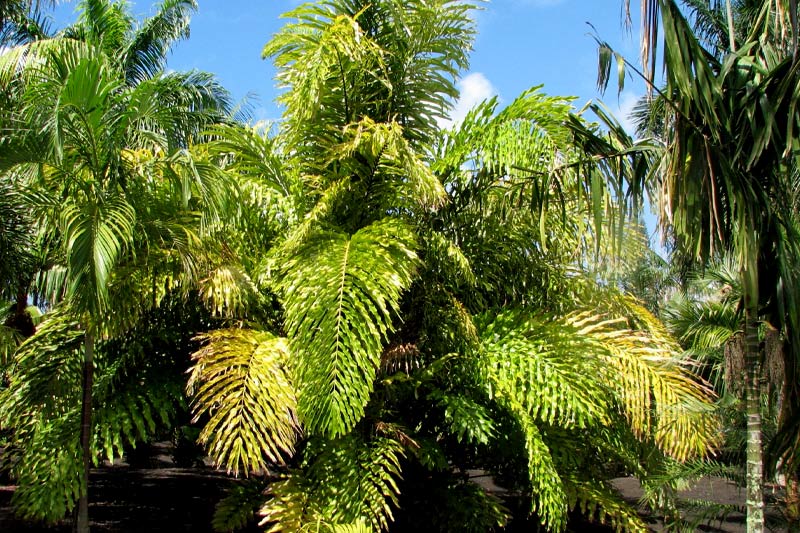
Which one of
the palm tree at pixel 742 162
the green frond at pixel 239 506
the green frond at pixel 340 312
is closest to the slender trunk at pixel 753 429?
the palm tree at pixel 742 162

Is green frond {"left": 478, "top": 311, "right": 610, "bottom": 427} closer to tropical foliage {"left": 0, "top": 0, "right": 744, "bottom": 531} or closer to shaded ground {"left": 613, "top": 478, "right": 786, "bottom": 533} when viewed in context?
tropical foliage {"left": 0, "top": 0, "right": 744, "bottom": 531}

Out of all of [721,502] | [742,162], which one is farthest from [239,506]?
[721,502]

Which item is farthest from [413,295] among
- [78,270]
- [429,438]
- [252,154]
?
[78,270]

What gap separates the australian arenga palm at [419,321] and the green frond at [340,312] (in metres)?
0.02

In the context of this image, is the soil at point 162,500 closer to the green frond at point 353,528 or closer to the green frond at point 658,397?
the green frond at point 658,397

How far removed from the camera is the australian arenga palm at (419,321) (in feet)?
15.3

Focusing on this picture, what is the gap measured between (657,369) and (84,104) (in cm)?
453

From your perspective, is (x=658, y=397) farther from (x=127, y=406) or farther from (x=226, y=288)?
(x=127, y=406)

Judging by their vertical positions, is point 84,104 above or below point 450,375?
above

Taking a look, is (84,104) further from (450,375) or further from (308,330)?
(450,375)

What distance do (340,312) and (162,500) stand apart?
231 inches

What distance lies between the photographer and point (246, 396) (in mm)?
4633

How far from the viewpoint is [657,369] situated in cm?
520

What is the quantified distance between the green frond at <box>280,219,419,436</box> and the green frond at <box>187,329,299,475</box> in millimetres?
205
